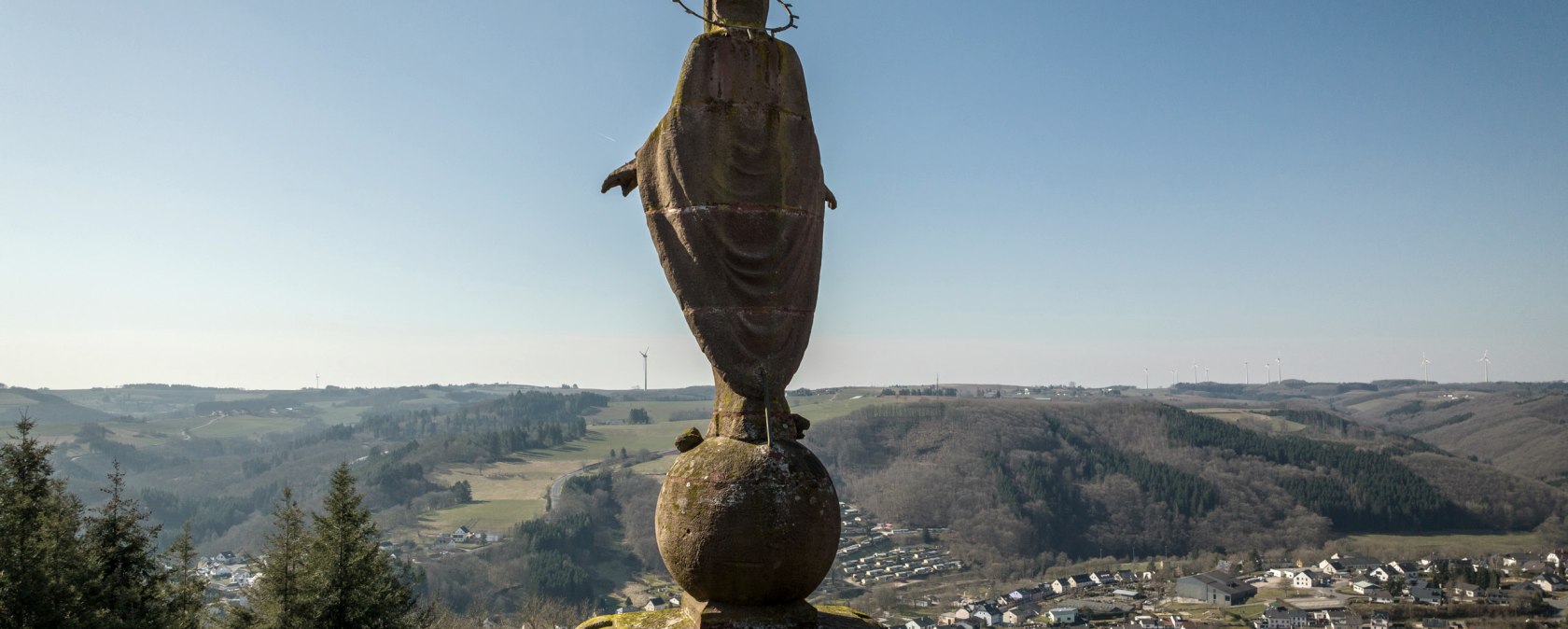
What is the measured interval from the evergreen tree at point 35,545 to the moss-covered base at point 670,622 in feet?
41.9

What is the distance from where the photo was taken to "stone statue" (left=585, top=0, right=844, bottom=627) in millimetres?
7328

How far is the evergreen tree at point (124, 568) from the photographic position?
62.1ft

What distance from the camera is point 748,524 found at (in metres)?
7.24

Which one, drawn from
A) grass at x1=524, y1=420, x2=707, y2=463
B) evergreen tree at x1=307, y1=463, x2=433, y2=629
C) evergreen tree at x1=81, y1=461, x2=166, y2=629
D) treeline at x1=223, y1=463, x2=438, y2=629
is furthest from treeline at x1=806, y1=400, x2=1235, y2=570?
evergreen tree at x1=81, y1=461, x2=166, y2=629

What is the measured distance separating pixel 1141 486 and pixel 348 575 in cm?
14749

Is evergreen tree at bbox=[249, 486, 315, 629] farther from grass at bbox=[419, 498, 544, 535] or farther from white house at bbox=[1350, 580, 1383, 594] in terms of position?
grass at bbox=[419, 498, 544, 535]

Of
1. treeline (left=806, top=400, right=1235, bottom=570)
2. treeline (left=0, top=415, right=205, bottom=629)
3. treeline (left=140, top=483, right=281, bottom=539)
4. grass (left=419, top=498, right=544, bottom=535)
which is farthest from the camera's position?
treeline (left=140, top=483, right=281, bottom=539)

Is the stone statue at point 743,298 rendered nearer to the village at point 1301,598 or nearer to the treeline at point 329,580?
the treeline at point 329,580

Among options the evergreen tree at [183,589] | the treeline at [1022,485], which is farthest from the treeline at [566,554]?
the evergreen tree at [183,589]

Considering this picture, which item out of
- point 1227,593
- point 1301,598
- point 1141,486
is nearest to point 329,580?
point 1227,593

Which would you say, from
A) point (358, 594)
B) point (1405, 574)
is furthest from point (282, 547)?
point (1405, 574)

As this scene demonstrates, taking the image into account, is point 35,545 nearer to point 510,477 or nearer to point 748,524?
point 748,524

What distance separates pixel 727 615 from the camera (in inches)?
291

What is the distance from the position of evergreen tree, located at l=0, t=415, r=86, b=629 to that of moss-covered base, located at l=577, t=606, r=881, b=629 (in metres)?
12.8
